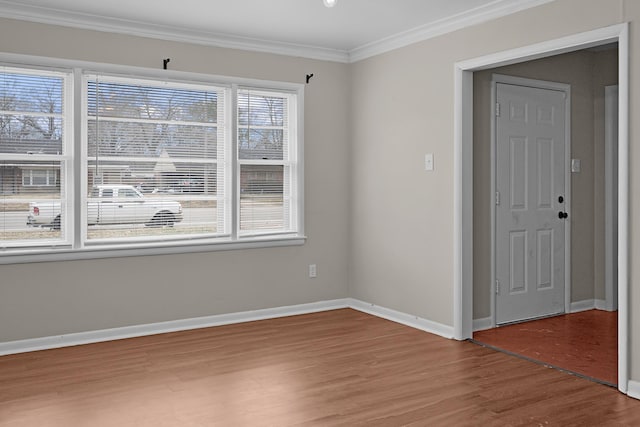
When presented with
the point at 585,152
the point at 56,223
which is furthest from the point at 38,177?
the point at 585,152

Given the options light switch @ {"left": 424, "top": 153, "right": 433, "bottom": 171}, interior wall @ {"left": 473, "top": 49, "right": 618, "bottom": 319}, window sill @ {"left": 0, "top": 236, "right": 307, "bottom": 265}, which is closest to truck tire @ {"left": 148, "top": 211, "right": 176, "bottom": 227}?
window sill @ {"left": 0, "top": 236, "right": 307, "bottom": 265}

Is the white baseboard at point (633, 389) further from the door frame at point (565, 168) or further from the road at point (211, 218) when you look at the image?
the road at point (211, 218)

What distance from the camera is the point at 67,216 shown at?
4418 mm

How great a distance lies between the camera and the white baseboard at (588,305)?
5.46m

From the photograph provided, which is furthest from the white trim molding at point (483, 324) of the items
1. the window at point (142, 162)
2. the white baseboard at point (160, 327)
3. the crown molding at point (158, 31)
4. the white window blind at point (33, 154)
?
the white window blind at point (33, 154)

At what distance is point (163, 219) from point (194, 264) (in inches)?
18.4

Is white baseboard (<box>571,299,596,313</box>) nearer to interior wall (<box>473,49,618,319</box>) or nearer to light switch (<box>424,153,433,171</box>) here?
interior wall (<box>473,49,618,319</box>)

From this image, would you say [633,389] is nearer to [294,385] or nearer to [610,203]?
[294,385]

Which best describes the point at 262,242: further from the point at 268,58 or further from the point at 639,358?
the point at 639,358

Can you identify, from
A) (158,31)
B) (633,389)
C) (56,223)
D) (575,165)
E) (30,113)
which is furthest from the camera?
(575,165)

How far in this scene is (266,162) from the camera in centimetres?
528

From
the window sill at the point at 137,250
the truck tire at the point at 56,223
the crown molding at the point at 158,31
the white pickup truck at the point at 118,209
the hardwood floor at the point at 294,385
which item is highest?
the crown molding at the point at 158,31

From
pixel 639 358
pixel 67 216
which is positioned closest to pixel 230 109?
pixel 67 216

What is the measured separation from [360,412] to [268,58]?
3337 millimetres
